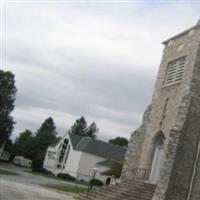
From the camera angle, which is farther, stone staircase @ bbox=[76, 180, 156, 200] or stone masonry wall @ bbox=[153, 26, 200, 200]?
stone staircase @ bbox=[76, 180, 156, 200]

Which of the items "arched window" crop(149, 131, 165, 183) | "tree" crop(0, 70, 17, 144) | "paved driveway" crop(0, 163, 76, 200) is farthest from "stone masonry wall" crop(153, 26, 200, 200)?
"tree" crop(0, 70, 17, 144)

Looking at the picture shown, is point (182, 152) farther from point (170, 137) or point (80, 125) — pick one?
point (80, 125)

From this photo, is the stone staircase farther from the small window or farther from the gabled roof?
the gabled roof

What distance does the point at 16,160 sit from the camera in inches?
3145

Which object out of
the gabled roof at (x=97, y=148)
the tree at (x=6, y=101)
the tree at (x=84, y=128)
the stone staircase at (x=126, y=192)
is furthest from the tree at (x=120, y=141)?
the stone staircase at (x=126, y=192)

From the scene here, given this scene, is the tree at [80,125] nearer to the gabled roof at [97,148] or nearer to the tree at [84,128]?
the tree at [84,128]


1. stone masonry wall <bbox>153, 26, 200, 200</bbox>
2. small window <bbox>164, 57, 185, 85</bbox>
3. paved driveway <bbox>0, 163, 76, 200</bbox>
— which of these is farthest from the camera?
small window <bbox>164, 57, 185, 85</bbox>

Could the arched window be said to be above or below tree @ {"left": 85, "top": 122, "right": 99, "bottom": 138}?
below

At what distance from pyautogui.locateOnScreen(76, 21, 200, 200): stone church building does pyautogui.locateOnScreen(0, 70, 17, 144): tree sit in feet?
101

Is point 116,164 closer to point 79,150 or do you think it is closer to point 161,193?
point 79,150

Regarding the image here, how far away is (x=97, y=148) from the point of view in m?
68.1

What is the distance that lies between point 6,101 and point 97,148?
58.4 feet

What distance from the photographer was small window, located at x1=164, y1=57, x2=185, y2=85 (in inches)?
1011

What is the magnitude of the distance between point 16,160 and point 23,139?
1239 cm
